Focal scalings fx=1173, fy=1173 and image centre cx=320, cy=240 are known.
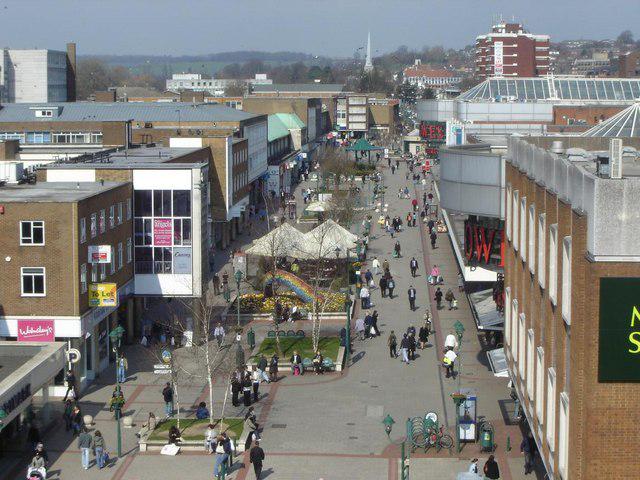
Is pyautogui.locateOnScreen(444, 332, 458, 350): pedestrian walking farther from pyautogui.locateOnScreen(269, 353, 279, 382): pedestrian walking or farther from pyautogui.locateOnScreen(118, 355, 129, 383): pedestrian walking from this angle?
pyautogui.locateOnScreen(118, 355, 129, 383): pedestrian walking

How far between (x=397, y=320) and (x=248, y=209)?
36.9 meters

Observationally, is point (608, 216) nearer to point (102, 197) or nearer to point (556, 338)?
point (556, 338)

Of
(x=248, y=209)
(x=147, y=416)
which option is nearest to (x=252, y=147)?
(x=248, y=209)

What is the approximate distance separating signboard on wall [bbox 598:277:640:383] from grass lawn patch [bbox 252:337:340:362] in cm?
2346

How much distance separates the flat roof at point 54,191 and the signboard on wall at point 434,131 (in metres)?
60.9

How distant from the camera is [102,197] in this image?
4091cm

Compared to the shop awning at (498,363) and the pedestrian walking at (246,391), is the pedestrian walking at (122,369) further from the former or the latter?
the shop awning at (498,363)

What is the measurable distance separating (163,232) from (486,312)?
13.0 meters

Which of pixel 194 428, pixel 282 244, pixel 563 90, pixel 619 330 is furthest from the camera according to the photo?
pixel 563 90

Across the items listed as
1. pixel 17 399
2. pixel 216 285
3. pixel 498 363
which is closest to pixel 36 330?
pixel 17 399

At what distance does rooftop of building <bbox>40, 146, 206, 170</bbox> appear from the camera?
152ft

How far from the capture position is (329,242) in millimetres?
57750

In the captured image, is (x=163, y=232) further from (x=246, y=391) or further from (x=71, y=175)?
(x=246, y=391)

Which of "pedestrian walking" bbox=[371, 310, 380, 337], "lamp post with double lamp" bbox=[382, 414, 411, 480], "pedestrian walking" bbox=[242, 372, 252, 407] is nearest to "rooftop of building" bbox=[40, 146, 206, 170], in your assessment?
"pedestrian walking" bbox=[371, 310, 380, 337]
